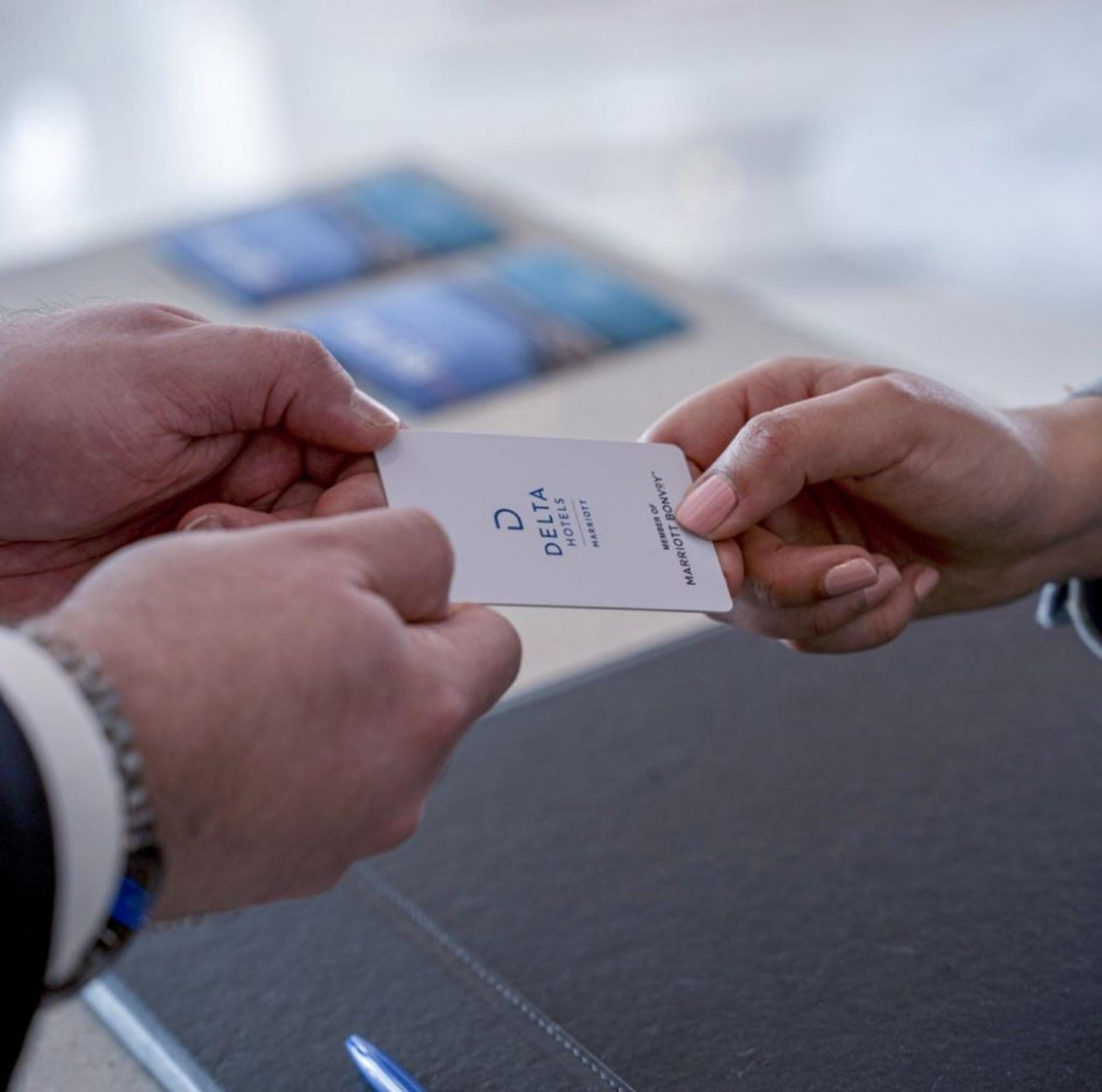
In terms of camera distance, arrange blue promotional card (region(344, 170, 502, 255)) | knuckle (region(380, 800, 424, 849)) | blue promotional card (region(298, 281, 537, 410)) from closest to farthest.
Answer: knuckle (region(380, 800, 424, 849))
blue promotional card (region(298, 281, 537, 410))
blue promotional card (region(344, 170, 502, 255))

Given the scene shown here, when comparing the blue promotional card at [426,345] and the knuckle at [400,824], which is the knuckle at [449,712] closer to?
the knuckle at [400,824]

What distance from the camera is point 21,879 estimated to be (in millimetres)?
659

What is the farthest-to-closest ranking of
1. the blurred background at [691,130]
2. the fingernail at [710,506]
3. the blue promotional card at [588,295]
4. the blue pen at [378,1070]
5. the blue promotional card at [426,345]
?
the blurred background at [691,130] < the blue promotional card at [588,295] < the blue promotional card at [426,345] < the fingernail at [710,506] < the blue pen at [378,1070]

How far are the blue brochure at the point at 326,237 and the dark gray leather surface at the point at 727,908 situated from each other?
33.5 inches

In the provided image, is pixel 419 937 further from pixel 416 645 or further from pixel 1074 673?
pixel 1074 673

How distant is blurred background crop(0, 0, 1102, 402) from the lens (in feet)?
11.0

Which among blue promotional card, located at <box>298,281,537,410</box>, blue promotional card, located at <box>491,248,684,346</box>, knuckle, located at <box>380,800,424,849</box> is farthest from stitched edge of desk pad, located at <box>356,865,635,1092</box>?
blue promotional card, located at <box>491,248,684,346</box>

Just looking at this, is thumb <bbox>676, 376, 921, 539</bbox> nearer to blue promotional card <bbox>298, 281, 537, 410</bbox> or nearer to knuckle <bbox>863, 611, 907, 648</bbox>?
knuckle <bbox>863, 611, 907, 648</bbox>

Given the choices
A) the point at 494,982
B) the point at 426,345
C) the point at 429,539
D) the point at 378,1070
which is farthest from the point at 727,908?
the point at 426,345

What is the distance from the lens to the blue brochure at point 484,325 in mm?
1757

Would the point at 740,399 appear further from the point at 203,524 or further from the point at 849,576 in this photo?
the point at 203,524

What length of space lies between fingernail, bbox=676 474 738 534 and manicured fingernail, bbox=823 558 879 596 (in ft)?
0.27

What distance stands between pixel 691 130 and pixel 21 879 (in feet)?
12.0

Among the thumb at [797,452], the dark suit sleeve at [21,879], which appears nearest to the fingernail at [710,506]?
the thumb at [797,452]
